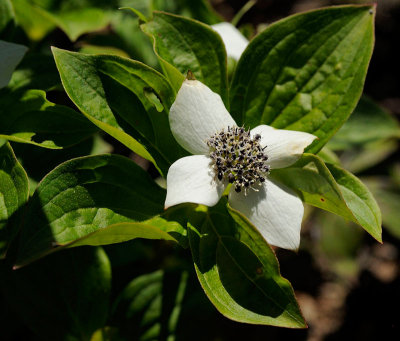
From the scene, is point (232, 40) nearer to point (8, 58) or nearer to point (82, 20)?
point (82, 20)

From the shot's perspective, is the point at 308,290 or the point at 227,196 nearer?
the point at 227,196

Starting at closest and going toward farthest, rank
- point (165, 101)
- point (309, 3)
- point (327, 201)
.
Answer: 1. point (327, 201)
2. point (165, 101)
3. point (309, 3)

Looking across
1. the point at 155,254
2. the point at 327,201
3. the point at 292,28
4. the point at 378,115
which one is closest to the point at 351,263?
the point at 378,115

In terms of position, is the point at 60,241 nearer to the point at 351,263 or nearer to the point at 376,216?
the point at 376,216

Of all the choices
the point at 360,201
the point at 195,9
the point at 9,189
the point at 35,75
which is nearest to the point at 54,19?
the point at 35,75

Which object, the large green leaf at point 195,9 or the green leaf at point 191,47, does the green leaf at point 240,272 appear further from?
the large green leaf at point 195,9

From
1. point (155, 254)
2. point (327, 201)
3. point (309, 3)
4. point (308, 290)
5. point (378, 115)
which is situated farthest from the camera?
point (309, 3)

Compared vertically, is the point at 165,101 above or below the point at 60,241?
above
